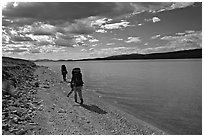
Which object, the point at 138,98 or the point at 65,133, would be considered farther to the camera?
the point at 138,98

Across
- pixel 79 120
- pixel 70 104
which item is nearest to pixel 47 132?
pixel 79 120

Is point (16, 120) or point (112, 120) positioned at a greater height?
point (16, 120)

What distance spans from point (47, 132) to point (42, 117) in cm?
164

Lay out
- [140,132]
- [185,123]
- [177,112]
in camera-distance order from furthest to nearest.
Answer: [177,112]
[185,123]
[140,132]

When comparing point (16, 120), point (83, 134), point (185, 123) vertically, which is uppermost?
point (16, 120)

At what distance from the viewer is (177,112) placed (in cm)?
1439

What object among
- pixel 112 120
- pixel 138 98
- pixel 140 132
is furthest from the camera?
pixel 138 98

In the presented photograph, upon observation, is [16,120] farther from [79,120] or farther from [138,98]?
[138,98]

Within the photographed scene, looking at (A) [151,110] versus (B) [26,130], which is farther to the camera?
(A) [151,110]

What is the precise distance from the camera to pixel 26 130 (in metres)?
8.05

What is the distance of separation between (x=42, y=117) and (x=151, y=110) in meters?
7.21

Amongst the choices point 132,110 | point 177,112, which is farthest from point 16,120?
point 177,112

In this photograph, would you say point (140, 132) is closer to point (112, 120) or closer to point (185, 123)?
point (112, 120)

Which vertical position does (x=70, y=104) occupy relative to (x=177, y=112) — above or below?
above
